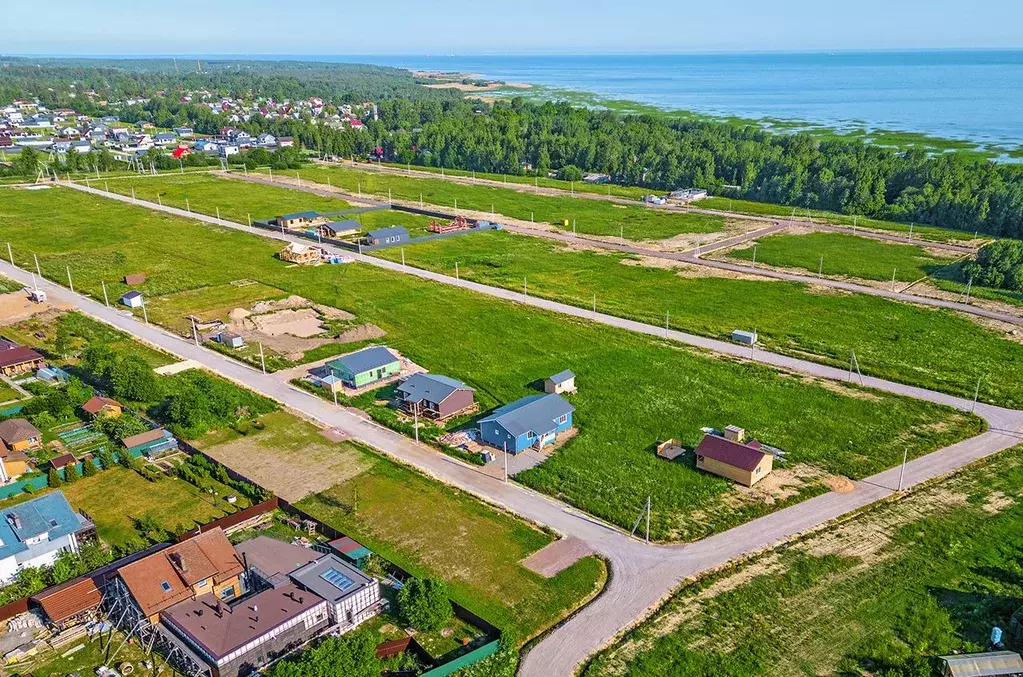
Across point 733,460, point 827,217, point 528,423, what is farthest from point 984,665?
point 827,217

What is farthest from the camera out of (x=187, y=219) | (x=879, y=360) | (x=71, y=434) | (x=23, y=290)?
(x=187, y=219)

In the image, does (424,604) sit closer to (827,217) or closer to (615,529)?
(615,529)

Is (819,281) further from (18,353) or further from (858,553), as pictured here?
(18,353)

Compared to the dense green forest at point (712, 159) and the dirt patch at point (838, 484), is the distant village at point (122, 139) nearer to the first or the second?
the dense green forest at point (712, 159)

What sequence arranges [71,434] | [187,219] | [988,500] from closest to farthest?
[988,500], [71,434], [187,219]

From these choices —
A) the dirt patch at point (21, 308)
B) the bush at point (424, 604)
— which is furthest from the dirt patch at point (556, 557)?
the dirt patch at point (21, 308)

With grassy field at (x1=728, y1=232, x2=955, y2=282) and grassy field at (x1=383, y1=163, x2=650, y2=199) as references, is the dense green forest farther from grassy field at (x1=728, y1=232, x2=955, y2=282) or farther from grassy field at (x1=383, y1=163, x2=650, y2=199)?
grassy field at (x1=728, y1=232, x2=955, y2=282)

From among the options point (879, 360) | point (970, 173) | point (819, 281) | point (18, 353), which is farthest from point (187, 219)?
point (970, 173)
